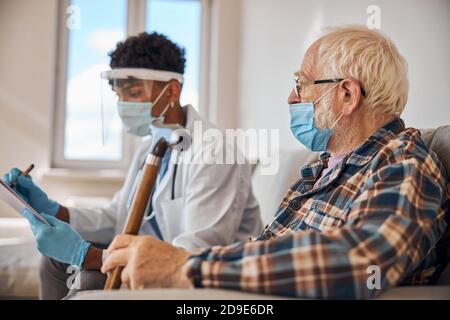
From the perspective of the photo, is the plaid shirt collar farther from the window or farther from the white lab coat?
the window

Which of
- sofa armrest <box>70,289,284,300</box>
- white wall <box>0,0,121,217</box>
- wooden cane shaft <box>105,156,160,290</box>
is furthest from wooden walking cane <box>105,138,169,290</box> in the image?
white wall <box>0,0,121,217</box>

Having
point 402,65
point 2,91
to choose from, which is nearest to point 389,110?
point 402,65

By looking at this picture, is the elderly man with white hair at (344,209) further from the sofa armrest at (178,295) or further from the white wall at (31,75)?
the white wall at (31,75)

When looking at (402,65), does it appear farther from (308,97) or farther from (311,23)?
(311,23)

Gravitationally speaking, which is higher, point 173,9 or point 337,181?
point 173,9

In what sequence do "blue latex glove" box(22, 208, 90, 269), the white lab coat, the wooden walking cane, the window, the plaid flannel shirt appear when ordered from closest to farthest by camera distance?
the plaid flannel shirt
the wooden walking cane
"blue latex glove" box(22, 208, 90, 269)
the white lab coat
the window

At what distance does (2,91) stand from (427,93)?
279 centimetres

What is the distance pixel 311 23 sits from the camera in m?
1.86

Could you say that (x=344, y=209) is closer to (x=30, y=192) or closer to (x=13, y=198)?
(x=13, y=198)

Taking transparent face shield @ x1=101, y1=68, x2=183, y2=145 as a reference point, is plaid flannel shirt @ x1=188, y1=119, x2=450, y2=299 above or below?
below

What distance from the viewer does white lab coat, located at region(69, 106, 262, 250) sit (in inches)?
54.2

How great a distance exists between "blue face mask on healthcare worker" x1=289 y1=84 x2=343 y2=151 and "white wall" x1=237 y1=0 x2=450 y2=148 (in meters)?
0.24

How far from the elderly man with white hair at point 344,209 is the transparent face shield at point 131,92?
578 millimetres

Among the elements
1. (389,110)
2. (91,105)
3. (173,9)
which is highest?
(173,9)
